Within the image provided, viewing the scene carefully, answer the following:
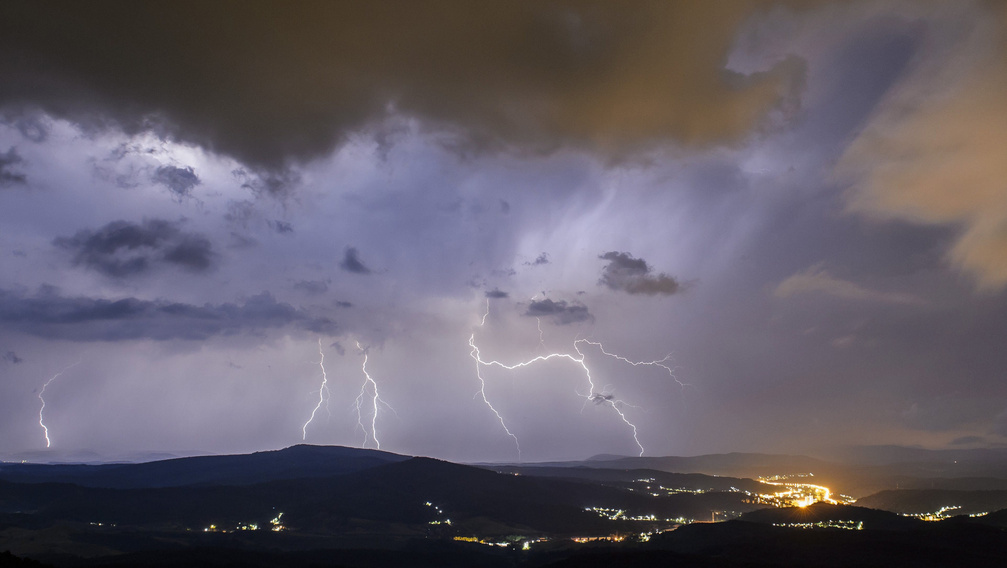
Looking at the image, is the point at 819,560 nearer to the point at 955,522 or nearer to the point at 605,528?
the point at 955,522


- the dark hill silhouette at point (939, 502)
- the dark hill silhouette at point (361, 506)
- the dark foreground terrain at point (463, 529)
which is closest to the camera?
the dark foreground terrain at point (463, 529)

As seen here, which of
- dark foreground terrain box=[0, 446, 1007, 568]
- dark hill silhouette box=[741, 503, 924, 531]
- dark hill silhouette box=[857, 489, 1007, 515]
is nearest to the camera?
dark foreground terrain box=[0, 446, 1007, 568]

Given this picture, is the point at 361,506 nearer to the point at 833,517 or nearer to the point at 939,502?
the point at 833,517

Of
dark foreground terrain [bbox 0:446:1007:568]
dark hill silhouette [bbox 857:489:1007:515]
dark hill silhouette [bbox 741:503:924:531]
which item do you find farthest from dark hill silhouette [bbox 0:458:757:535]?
dark hill silhouette [bbox 857:489:1007:515]

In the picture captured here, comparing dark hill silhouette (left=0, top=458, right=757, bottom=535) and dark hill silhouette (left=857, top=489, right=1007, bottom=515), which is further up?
dark hill silhouette (left=0, top=458, right=757, bottom=535)

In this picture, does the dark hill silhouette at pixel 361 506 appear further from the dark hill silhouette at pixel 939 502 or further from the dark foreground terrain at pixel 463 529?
the dark hill silhouette at pixel 939 502

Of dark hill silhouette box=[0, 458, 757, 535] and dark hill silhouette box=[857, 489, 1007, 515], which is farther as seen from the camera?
dark hill silhouette box=[857, 489, 1007, 515]

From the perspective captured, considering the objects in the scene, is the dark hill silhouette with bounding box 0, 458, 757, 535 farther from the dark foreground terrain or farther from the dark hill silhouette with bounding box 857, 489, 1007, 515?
the dark hill silhouette with bounding box 857, 489, 1007, 515

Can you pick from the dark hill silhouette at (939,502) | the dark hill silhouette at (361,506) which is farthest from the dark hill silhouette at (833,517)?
the dark hill silhouette at (939,502)
